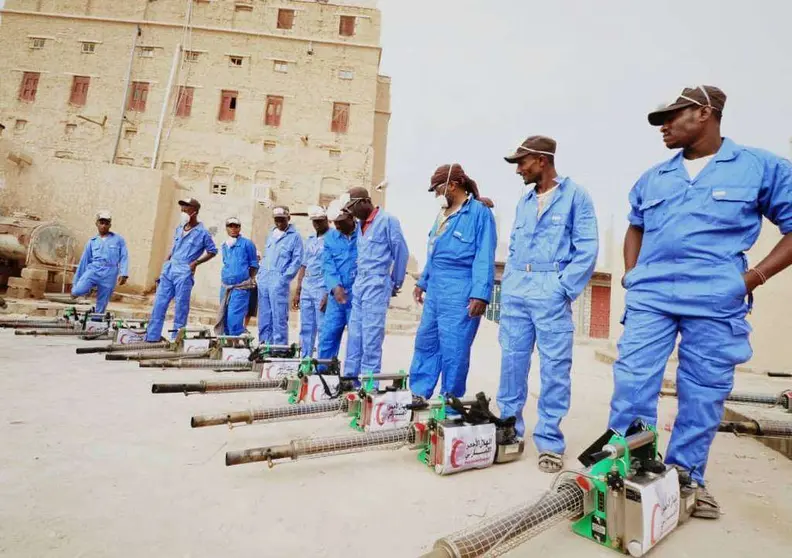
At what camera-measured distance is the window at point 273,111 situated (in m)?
22.8

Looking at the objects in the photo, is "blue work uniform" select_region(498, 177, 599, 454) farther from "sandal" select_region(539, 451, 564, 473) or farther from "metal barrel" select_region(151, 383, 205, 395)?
"metal barrel" select_region(151, 383, 205, 395)

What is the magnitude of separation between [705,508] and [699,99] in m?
1.89

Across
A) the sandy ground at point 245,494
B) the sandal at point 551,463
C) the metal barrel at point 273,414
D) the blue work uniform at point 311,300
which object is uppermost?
the blue work uniform at point 311,300

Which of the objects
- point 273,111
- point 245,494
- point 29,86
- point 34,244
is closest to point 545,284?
point 245,494

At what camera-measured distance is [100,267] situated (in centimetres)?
674

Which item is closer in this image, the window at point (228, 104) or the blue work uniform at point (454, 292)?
the blue work uniform at point (454, 292)

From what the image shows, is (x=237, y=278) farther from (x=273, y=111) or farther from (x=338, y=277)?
(x=273, y=111)

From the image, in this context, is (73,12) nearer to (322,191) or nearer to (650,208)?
(322,191)

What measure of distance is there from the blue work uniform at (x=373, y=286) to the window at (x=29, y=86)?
2867 centimetres

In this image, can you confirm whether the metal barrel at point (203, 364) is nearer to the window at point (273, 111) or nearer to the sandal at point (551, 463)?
the sandal at point (551, 463)

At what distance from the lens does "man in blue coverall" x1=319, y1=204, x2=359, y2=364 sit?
4.28 meters

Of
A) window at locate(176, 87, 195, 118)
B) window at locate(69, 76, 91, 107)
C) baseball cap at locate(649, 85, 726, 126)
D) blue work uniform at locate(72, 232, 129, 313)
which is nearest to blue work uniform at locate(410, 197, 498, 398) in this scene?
baseball cap at locate(649, 85, 726, 126)

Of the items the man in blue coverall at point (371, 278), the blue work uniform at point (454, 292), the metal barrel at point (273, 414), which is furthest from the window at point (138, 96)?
the metal barrel at point (273, 414)

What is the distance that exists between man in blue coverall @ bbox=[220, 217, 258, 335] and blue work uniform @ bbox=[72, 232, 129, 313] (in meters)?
2.05
